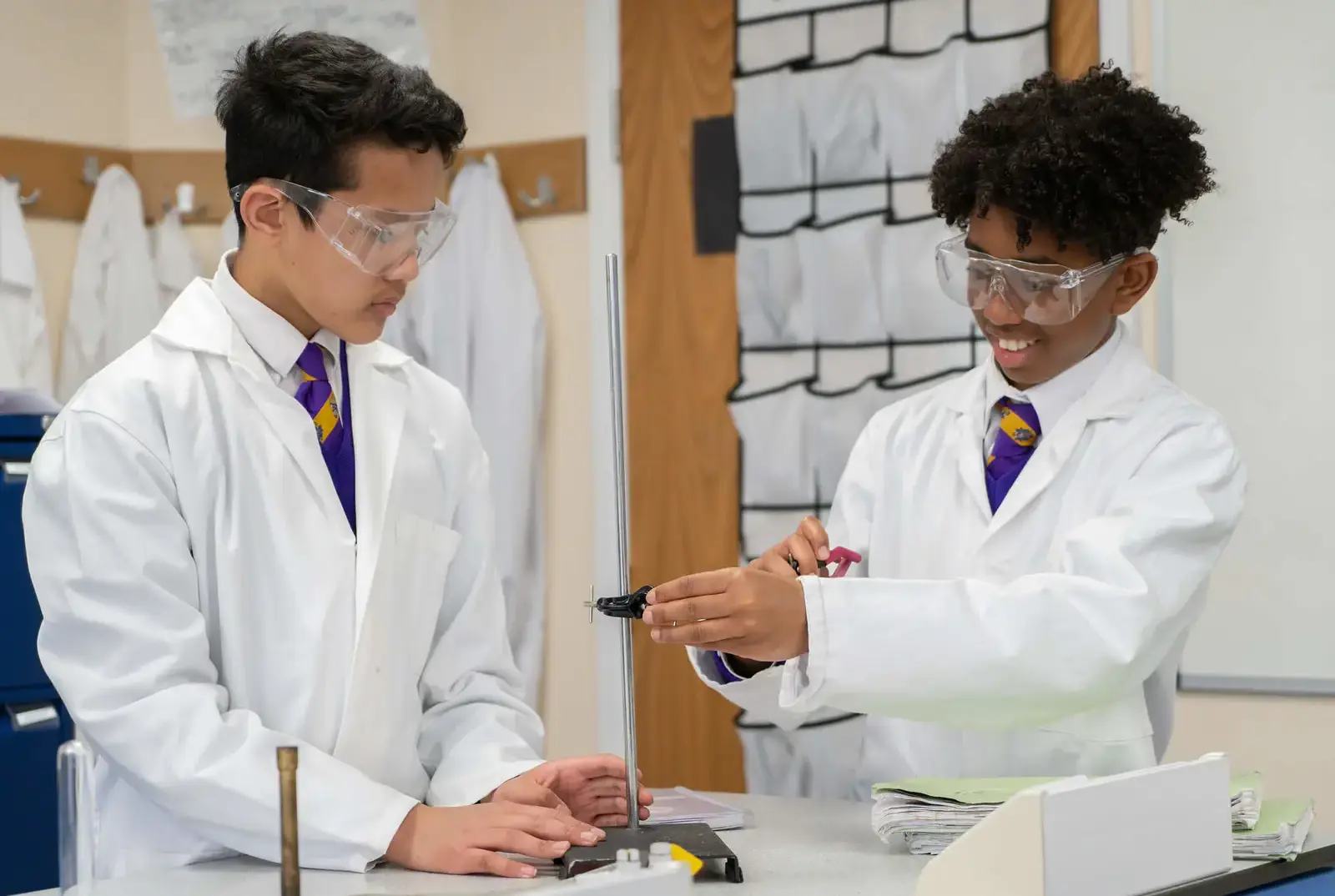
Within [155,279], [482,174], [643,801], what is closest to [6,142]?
[155,279]

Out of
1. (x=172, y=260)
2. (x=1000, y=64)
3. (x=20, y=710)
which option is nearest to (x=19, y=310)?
(x=172, y=260)

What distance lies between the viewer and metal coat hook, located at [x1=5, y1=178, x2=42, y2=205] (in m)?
3.43

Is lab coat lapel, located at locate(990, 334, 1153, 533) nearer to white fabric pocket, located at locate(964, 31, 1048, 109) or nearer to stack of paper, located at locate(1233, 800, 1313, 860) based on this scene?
stack of paper, located at locate(1233, 800, 1313, 860)

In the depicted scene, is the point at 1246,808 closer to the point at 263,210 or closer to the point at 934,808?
the point at 934,808

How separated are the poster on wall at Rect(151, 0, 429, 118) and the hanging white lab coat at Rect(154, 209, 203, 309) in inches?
12.1

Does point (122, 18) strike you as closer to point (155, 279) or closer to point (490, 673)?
point (155, 279)

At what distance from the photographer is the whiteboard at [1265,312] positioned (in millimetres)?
2660

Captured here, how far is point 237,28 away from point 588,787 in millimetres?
2612

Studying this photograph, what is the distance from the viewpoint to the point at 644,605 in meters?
1.47

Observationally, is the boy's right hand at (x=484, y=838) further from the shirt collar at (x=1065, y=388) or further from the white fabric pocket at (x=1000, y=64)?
the white fabric pocket at (x=1000, y=64)

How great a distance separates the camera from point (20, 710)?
2652 millimetres

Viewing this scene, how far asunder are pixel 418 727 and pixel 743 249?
1788 mm

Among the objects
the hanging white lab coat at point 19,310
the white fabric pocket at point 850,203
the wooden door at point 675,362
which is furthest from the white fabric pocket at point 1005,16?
the hanging white lab coat at point 19,310

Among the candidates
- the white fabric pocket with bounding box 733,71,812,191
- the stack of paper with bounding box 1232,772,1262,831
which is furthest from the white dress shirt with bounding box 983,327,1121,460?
the white fabric pocket with bounding box 733,71,812,191
